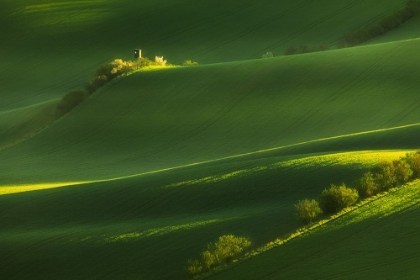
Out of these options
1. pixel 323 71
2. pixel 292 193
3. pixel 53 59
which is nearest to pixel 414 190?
pixel 292 193

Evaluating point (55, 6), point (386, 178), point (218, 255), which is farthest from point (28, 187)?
point (55, 6)

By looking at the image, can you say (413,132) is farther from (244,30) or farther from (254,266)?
(244,30)

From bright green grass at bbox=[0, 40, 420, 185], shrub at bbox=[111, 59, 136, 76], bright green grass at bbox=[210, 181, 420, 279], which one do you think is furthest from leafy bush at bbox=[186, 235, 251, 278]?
shrub at bbox=[111, 59, 136, 76]

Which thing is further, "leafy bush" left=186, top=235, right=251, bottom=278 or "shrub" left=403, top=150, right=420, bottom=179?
"shrub" left=403, top=150, right=420, bottom=179

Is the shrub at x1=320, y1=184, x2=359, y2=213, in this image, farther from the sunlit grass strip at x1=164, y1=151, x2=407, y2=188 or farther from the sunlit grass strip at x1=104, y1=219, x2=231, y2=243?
the sunlit grass strip at x1=164, y1=151, x2=407, y2=188

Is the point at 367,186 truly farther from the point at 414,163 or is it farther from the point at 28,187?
the point at 28,187

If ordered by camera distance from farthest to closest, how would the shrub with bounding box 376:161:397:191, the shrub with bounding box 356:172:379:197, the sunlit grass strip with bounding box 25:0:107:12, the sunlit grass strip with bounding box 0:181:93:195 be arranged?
1. the sunlit grass strip with bounding box 25:0:107:12
2. the sunlit grass strip with bounding box 0:181:93:195
3. the shrub with bounding box 376:161:397:191
4. the shrub with bounding box 356:172:379:197

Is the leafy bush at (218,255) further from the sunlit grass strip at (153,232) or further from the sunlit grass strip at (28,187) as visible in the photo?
the sunlit grass strip at (28,187)
